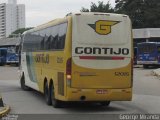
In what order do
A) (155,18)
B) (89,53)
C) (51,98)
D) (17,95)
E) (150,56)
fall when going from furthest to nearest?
(155,18)
(150,56)
(17,95)
(51,98)
(89,53)

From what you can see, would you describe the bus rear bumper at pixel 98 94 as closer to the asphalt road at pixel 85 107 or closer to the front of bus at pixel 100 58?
the front of bus at pixel 100 58

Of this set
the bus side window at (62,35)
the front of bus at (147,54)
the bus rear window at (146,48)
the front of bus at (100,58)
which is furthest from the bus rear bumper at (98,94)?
the bus rear window at (146,48)

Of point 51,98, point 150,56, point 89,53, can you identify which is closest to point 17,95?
point 51,98

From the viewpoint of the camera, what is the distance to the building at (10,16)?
539 feet

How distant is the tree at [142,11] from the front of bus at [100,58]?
7477 cm

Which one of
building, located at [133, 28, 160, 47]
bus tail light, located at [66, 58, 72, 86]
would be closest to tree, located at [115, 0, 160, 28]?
building, located at [133, 28, 160, 47]

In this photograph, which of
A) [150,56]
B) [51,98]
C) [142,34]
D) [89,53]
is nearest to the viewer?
[89,53]

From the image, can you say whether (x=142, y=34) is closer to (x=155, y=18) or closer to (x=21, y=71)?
(x=155, y=18)

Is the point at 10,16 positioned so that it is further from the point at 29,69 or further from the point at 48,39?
the point at 48,39

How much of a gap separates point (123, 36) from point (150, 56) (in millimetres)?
37858

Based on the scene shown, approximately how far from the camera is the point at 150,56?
5262 cm

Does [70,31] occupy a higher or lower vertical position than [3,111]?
higher

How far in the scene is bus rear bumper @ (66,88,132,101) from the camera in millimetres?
14648

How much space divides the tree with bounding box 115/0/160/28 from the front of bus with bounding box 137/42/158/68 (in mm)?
36485
